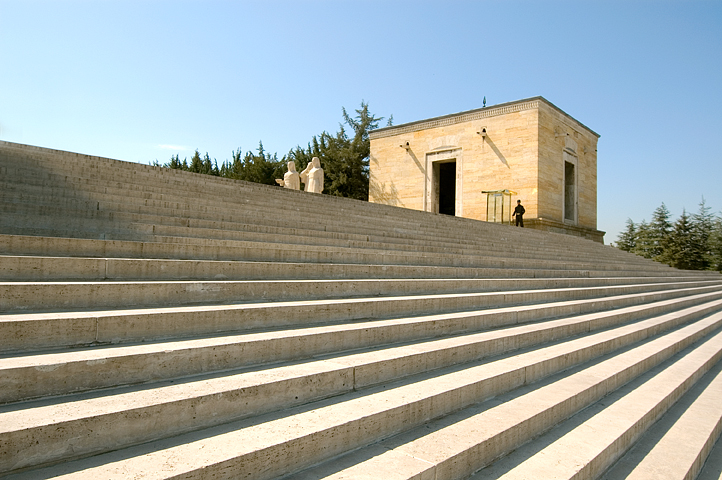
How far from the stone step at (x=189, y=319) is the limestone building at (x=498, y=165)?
1605cm

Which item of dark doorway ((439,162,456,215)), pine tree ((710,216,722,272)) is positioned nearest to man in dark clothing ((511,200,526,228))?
dark doorway ((439,162,456,215))

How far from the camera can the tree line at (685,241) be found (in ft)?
94.0

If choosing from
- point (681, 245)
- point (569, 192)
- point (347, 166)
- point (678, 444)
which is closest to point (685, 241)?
point (681, 245)

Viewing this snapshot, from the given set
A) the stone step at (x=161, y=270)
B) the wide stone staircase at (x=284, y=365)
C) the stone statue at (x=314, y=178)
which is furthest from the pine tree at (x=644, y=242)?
the stone step at (x=161, y=270)

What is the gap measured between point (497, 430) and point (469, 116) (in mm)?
20919

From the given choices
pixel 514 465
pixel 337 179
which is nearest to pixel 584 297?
pixel 514 465

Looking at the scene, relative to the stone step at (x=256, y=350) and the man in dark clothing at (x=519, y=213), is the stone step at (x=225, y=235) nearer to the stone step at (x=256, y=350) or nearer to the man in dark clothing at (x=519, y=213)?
the stone step at (x=256, y=350)

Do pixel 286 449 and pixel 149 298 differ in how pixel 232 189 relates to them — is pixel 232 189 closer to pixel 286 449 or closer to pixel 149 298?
pixel 149 298

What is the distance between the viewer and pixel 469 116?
71.4ft

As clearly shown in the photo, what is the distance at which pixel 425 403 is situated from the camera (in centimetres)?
272

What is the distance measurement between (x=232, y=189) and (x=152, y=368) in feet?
20.5

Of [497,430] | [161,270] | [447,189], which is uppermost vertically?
[447,189]

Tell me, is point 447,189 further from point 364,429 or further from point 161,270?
point 364,429

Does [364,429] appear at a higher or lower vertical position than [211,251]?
lower
